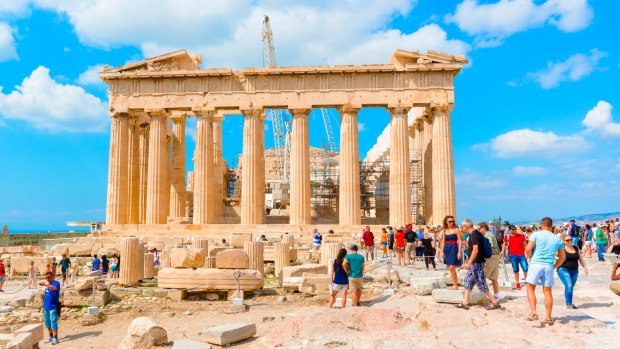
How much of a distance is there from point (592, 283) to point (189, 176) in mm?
41258

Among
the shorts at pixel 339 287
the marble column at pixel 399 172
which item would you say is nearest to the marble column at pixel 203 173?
the marble column at pixel 399 172

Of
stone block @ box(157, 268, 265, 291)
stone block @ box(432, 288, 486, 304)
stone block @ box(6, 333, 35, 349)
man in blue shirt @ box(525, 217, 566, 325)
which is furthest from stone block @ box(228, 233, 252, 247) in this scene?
man in blue shirt @ box(525, 217, 566, 325)

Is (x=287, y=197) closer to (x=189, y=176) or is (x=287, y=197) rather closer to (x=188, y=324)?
(x=189, y=176)

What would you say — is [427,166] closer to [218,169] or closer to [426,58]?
[426,58]

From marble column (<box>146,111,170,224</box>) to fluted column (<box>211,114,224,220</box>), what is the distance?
11.2ft

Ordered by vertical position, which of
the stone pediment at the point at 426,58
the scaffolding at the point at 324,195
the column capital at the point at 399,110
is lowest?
the scaffolding at the point at 324,195

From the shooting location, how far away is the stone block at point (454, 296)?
11.0 meters

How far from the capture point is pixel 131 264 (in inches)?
719

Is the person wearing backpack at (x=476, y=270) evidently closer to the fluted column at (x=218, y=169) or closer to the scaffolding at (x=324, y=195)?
the fluted column at (x=218, y=169)

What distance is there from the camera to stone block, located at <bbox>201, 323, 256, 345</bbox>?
1042 centimetres

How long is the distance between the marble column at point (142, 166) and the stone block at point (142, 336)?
1096 inches

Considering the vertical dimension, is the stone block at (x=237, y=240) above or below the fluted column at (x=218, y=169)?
below

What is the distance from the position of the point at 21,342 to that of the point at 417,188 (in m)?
33.3

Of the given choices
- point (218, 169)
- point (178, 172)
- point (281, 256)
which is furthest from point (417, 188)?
point (281, 256)
